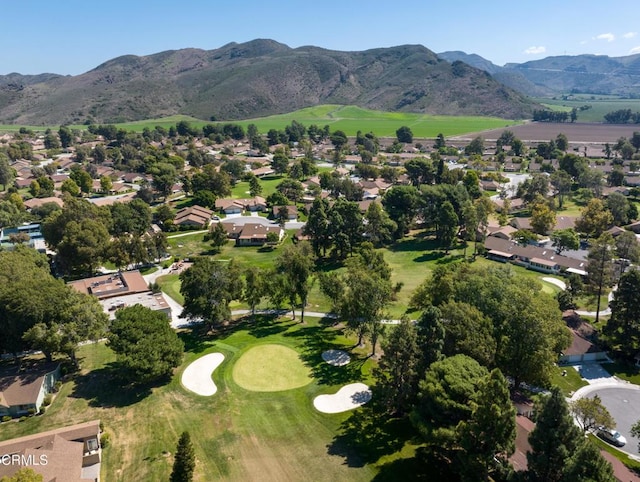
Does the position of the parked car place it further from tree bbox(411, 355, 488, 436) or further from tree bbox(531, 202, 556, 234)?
tree bbox(531, 202, 556, 234)

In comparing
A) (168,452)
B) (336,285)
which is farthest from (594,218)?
(168,452)

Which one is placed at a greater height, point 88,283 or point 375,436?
point 88,283

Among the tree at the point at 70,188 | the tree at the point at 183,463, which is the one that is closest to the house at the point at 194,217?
the tree at the point at 70,188

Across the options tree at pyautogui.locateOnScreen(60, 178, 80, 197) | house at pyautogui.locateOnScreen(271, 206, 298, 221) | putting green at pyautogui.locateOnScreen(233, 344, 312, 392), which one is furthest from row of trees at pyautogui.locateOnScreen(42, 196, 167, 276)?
tree at pyautogui.locateOnScreen(60, 178, 80, 197)

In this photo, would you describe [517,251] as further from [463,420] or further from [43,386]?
[43,386]

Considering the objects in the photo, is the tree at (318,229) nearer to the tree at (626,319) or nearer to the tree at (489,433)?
the tree at (626,319)

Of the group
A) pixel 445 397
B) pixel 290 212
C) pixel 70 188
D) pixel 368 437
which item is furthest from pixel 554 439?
pixel 70 188

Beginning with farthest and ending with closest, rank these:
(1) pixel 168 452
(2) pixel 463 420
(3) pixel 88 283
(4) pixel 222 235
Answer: (4) pixel 222 235 → (3) pixel 88 283 → (1) pixel 168 452 → (2) pixel 463 420
